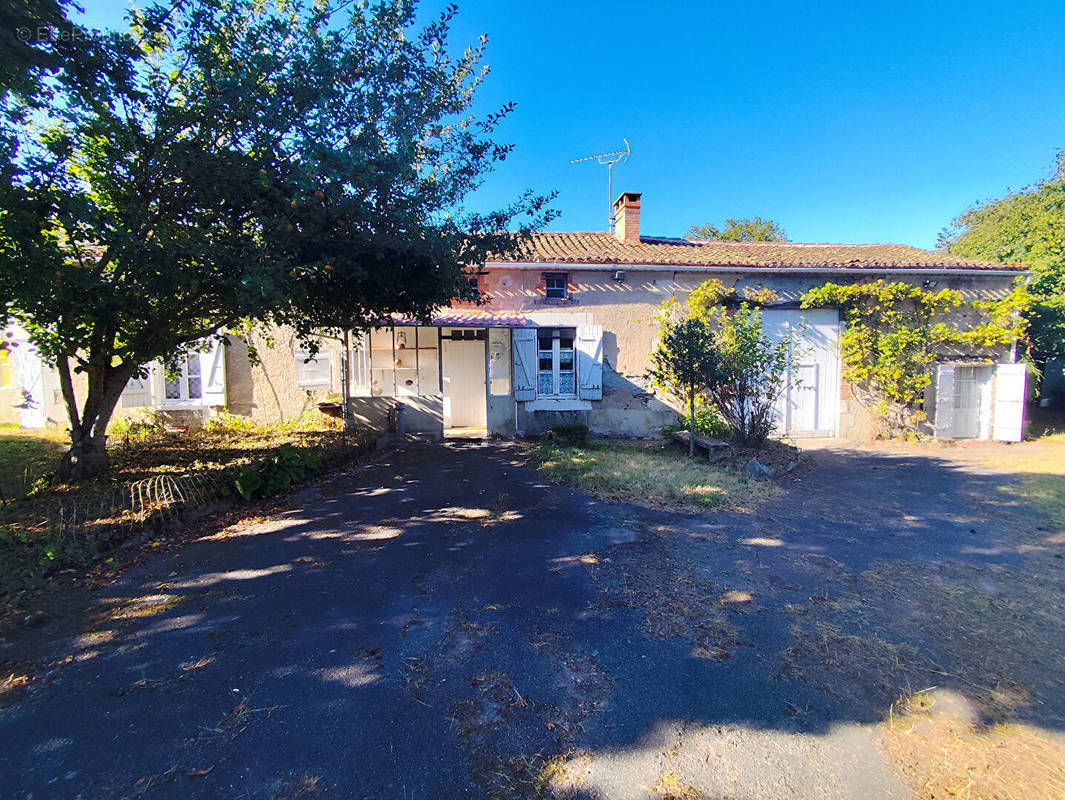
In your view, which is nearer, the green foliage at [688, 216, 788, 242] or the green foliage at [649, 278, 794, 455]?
the green foliage at [649, 278, 794, 455]

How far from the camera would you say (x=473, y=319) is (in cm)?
944

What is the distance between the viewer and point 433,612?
3.09m

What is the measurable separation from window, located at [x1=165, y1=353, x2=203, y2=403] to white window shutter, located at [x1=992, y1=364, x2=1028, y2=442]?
1832cm

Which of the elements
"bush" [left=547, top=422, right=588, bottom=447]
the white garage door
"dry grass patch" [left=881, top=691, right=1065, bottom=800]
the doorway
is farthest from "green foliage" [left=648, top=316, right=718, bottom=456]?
"dry grass patch" [left=881, top=691, right=1065, bottom=800]

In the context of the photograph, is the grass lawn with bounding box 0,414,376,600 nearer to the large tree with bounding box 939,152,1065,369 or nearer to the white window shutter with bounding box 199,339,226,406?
the white window shutter with bounding box 199,339,226,406

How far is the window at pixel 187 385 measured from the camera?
34.2 ft

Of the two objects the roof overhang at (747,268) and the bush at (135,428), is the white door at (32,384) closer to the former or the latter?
the bush at (135,428)

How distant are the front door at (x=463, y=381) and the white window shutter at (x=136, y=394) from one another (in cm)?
618

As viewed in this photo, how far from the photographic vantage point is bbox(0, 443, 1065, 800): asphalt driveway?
1.87 m

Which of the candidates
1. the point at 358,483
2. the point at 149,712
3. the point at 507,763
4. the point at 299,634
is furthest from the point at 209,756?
the point at 358,483

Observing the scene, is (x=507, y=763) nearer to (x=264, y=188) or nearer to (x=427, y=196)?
(x=264, y=188)

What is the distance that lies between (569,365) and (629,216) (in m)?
4.58

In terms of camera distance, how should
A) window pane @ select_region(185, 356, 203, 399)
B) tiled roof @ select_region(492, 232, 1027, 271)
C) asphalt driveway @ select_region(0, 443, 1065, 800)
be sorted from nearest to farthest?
asphalt driveway @ select_region(0, 443, 1065, 800) < window pane @ select_region(185, 356, 203, 399) < tiled roof @ select_region(492, 232, 1027, 271)

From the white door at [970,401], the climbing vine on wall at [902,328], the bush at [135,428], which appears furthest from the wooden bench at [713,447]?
the bush at [135,428]
